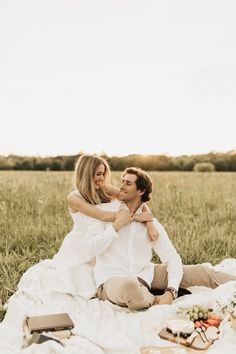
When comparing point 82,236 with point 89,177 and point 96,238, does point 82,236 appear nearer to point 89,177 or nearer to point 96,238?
point 96,238

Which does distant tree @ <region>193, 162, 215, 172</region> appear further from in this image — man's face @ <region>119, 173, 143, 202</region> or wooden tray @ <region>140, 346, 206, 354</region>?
wooden tray @ <region>140, 346, 206, 354</region>

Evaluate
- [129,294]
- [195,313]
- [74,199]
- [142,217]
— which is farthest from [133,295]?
[74,199]

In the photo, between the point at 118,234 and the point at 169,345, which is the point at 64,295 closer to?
the point at 118,234

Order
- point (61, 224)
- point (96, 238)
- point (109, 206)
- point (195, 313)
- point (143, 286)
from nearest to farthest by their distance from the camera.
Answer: point (195, 313), point (143, 286), point (96, 238), point (109, 206), point (61, 224)

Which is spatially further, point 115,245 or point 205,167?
point 205,167

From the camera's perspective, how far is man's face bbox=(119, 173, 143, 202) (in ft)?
15.1

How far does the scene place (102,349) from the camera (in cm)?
370

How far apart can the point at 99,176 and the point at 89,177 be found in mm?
90

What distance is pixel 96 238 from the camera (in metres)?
4.59

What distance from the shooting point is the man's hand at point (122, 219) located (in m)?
4.57

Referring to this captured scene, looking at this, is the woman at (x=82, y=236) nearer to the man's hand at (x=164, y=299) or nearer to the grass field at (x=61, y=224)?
the grass field at (x=61, y=224)

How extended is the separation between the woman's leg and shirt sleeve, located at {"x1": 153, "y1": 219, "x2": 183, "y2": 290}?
336 mm

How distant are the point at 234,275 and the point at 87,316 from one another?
1.53 metres

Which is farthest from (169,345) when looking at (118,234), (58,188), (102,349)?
(58,188)
